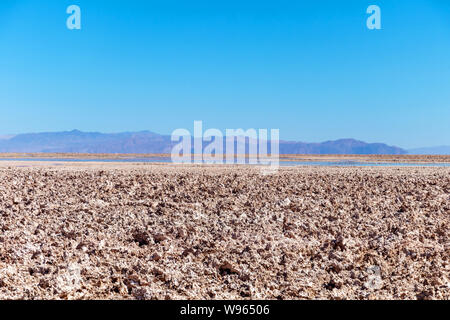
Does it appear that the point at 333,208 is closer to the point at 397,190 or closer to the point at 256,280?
the point at 397,190

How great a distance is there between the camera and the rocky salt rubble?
620 centimetres

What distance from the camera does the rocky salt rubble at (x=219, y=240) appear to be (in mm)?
6195

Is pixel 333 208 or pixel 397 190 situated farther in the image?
pixel 397 190

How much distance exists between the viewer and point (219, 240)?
773 centimetres

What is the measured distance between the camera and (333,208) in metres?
10.0

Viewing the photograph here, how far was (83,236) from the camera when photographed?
772 cm

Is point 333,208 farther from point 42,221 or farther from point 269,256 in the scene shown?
point 42,221

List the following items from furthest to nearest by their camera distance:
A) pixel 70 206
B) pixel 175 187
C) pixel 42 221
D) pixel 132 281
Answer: pixel 175 187 → pixel 70 206 → pixel 42 221 → pixel 132 281

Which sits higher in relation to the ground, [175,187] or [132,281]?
[175,187]
